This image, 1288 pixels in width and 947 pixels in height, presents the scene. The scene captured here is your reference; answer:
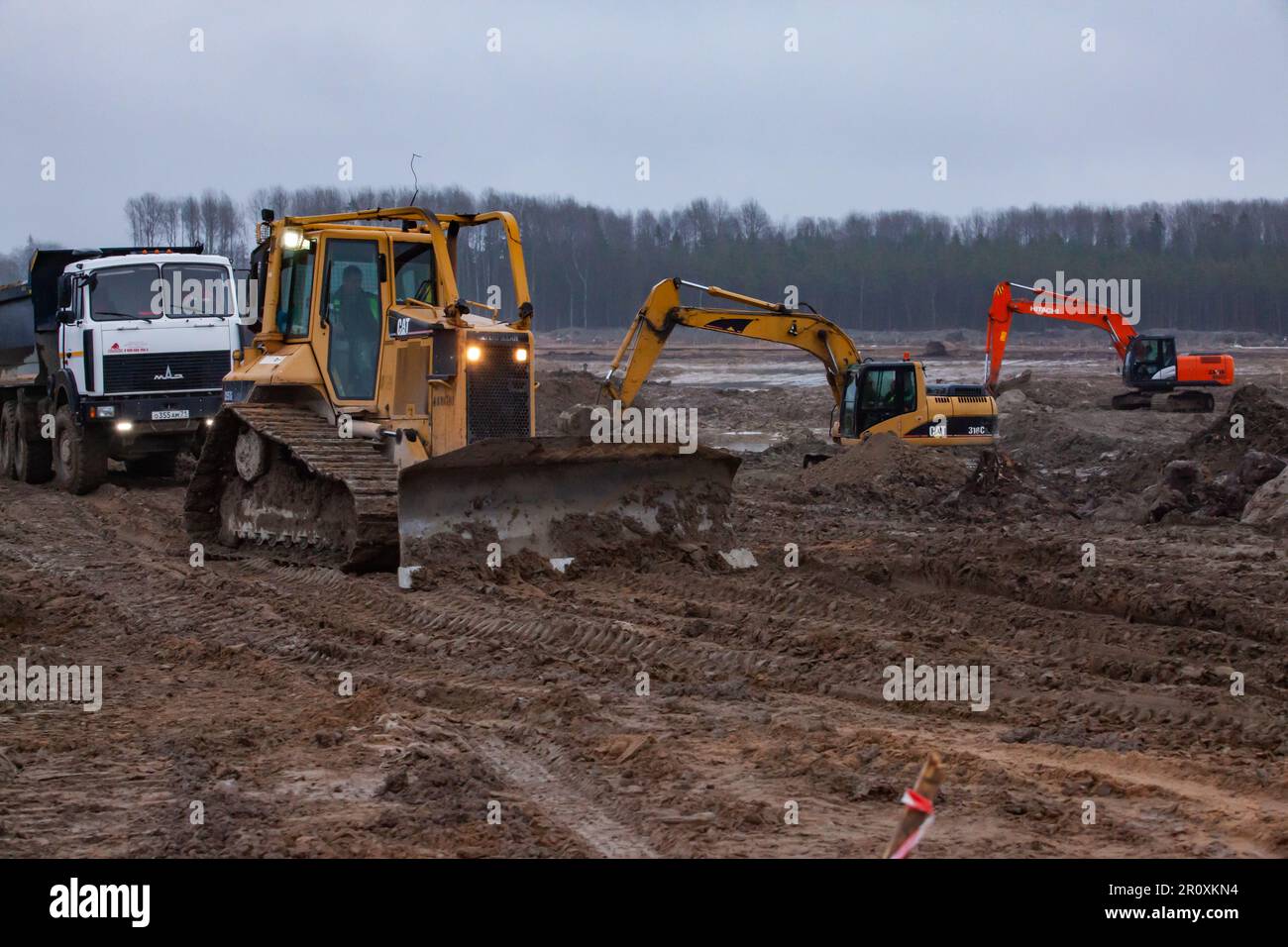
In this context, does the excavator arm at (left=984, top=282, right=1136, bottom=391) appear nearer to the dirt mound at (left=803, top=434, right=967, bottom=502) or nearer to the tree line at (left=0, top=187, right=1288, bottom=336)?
the dirt mound at (left=803, top=434, right=967, bottom=502)

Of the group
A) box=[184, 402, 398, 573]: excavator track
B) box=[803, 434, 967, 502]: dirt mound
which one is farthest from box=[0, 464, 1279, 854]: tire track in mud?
box=[803, 434, 967, 502]: dirt mound

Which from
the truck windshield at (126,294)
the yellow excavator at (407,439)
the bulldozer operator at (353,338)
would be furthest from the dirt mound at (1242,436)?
the truck windshield at (126,294)

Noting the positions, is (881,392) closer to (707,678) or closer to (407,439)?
(407,439)

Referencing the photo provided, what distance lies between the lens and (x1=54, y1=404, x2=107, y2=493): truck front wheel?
16.5 meters

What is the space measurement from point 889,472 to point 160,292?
9110mm

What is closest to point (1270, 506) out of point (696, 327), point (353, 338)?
point (696, 327)

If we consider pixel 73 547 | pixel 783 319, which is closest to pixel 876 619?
pixel 73 547

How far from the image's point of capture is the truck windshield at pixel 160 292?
16.4 meters

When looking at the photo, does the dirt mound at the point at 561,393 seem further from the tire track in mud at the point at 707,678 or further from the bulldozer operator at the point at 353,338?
the tire track in mud at the point at 707,678

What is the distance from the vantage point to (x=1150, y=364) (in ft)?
101

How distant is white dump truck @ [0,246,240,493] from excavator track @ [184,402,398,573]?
4129 millimetres
